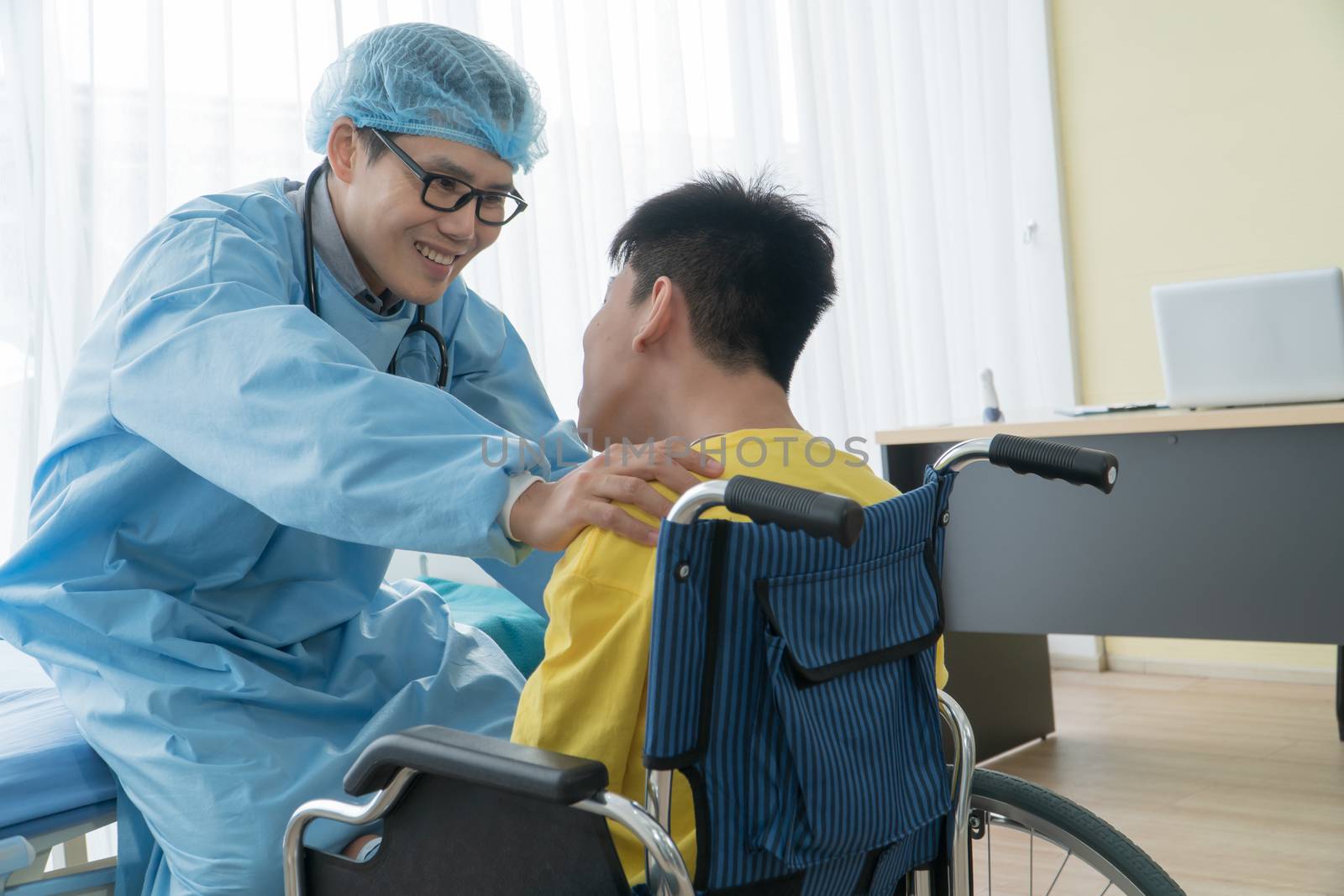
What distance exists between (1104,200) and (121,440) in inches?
141

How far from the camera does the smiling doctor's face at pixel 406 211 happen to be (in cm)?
139

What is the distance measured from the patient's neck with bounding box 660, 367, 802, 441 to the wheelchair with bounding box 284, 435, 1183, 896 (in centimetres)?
21

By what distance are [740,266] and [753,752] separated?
1.74 feet

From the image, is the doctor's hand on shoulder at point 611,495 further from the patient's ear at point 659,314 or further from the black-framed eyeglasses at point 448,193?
the black-framed eyeglasses at point 448,193

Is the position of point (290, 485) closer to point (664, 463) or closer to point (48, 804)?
point (664, 463)

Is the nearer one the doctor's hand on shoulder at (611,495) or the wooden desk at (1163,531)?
the doctor's hand on shoulder at (611,495)

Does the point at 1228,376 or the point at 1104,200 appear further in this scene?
the point at 1104,200

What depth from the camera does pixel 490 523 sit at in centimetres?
102

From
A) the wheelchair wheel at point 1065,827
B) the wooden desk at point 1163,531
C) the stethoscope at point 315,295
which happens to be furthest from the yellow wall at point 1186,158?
the stethoscope at point 315,295

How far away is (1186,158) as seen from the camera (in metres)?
3.89

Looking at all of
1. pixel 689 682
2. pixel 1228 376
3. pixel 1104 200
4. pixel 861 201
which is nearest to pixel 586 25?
pixel 861 201

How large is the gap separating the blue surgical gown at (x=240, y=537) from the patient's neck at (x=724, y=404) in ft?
0.60

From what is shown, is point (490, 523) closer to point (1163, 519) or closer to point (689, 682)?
point (689, 682)

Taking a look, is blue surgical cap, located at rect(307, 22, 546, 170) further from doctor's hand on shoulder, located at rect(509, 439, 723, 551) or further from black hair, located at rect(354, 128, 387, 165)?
doctor's hand on shoulder, located at rect(509, 439, 723, 551)
